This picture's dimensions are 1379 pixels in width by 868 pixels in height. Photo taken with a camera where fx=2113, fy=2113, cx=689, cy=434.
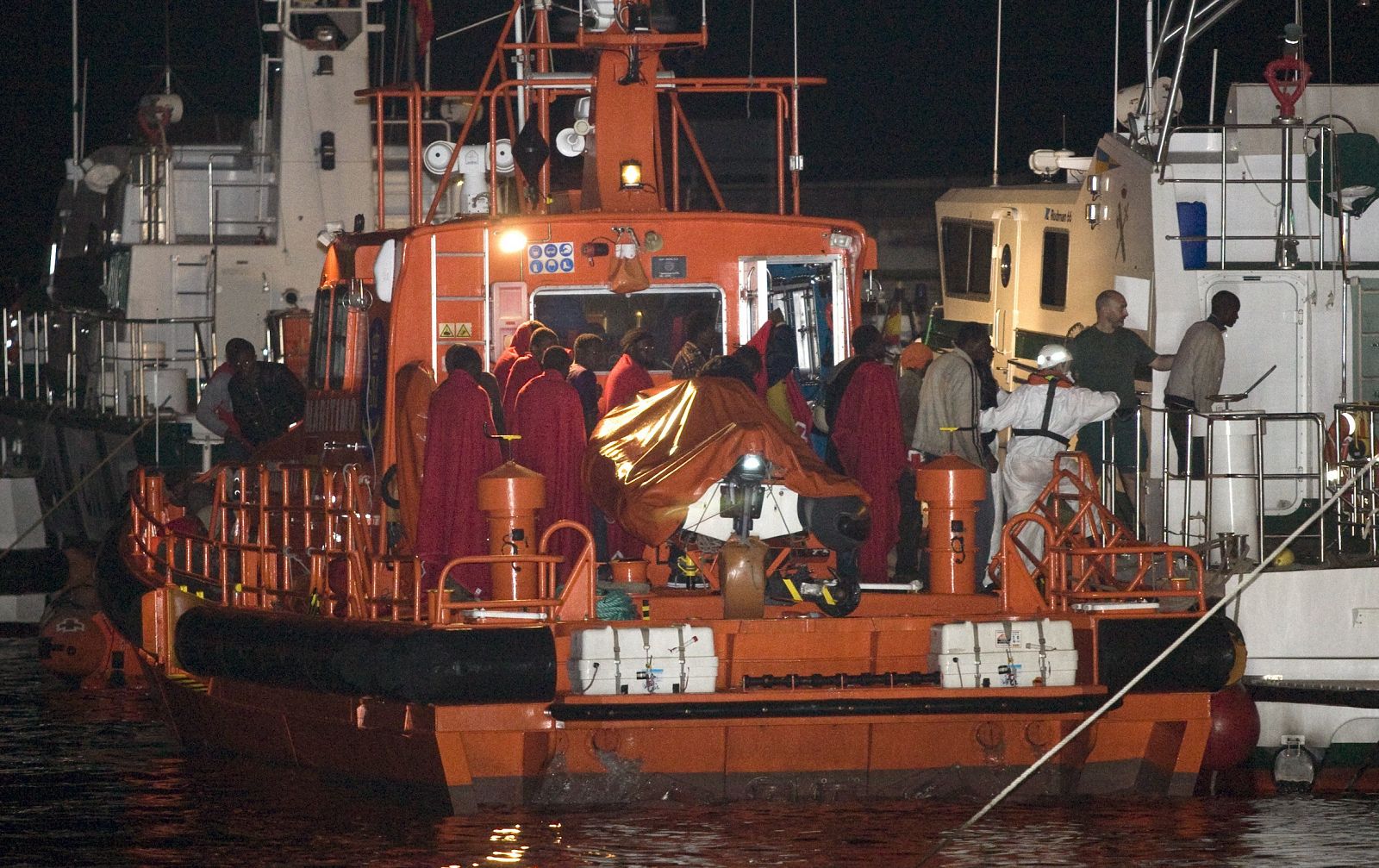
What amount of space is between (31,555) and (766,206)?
18.8m

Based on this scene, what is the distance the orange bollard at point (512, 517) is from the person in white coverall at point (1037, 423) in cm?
278

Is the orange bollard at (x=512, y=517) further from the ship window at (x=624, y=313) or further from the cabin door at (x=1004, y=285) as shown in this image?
the cabin door at (x=1004, y=285)

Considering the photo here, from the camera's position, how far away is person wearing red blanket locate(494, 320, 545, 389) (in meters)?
9.78

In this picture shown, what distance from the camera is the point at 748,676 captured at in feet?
26.6

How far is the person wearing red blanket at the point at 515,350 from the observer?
978 centimetres

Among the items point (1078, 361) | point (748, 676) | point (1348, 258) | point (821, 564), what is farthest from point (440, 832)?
point (1348, 258)

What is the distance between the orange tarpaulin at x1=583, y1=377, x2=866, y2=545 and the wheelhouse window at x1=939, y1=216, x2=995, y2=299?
6.54 meters

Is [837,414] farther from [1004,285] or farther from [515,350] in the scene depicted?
[1004,285]

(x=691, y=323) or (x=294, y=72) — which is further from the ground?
(x=294, y=72)

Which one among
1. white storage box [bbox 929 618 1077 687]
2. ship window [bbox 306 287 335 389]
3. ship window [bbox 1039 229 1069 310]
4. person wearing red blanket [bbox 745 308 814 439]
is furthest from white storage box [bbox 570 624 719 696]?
ship window [bbox 1039 229 1069 310]

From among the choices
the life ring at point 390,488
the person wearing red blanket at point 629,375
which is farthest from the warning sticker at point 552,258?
the life ring at point 390,488

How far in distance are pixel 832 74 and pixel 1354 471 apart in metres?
31.2

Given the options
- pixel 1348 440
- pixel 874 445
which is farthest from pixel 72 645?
pixel 1348 440

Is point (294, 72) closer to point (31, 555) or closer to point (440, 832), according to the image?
point (31, 555)
